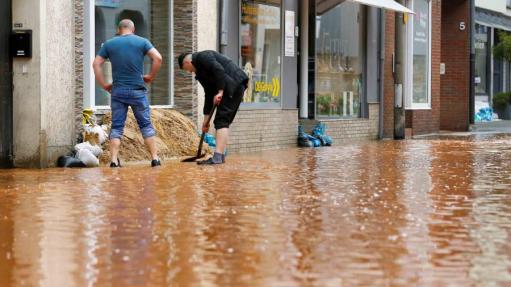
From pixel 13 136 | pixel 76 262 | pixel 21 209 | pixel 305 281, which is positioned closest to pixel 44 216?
pixel 21 209

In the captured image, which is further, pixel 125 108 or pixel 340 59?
pixel 340 59

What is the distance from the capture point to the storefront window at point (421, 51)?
27.8 metres

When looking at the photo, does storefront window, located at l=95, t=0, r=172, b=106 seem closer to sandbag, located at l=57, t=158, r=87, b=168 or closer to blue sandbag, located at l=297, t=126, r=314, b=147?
sandbag, located at l=57, t=158, r=87, b=168

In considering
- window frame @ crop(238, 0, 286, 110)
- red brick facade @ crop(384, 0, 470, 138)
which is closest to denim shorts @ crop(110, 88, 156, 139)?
window frame @ crop(238, 0, 286, 110)

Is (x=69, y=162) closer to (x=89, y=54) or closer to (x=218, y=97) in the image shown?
(x=89, y=54)

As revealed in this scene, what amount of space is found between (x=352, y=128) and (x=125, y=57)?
1022 centimetres

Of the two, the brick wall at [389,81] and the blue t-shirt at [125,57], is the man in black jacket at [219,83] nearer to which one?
the blue t-shirt at [125,57]

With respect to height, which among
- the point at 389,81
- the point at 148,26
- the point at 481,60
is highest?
the point at 481,60

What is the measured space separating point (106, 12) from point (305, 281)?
1074 centimetres

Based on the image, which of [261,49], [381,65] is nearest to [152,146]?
[261,49]

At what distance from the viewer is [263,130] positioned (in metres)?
19.8

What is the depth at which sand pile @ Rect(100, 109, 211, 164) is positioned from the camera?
15.5 metres

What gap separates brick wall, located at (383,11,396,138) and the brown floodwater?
11.7 meters


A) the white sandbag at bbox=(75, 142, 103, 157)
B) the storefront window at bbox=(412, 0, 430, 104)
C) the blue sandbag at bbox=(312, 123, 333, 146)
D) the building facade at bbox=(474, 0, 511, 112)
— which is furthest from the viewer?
the building facade at bbox=(474, 0, 511, 112)
